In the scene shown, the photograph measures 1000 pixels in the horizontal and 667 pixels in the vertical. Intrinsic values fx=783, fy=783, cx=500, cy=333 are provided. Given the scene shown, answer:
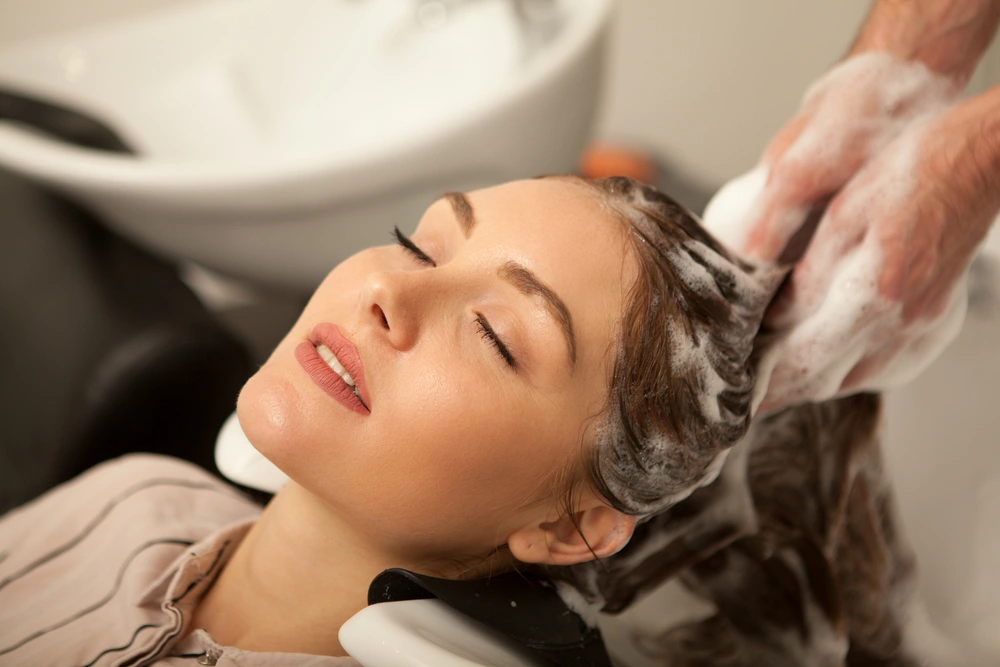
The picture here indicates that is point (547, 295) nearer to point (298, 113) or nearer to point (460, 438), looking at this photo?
point (460, 438)

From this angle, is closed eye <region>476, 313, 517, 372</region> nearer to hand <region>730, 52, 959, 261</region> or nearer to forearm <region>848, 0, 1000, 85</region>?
hand <region>730, 52, 959, 261</region>

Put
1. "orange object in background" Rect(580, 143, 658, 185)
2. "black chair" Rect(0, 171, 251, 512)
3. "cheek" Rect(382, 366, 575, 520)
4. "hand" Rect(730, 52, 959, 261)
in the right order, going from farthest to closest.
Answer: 1. "orange object in background" Rect(580, 143, 658, 185)
2. "black chair" Rect(0, 171, 251, 512)
3. "hand" Rect(730, 52, 959, 261)
4. "cheek" Rect(382, 366, 575, 520)

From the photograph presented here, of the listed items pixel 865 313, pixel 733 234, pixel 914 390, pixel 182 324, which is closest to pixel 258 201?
pixel 182 324

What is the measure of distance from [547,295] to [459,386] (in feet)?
0.40

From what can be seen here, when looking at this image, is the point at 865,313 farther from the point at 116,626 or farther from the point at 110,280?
the point at 110,280

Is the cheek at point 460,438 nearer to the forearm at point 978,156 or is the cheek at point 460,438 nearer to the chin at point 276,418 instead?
the chin at point 276,418

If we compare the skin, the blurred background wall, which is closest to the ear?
the skin

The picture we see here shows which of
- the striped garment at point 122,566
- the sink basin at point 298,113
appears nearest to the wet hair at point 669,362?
the striped garment at point 122,566

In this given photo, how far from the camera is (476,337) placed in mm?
767

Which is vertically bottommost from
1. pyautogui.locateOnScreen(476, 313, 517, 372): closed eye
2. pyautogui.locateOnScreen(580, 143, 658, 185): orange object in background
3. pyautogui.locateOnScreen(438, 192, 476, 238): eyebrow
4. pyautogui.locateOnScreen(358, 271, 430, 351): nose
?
pyautogui.locateOnScreen(580, 143, 658, 185): orange object in background

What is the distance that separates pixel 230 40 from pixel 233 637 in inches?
60.7

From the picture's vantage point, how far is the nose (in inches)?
29.6

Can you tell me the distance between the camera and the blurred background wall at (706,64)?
2.04 meters

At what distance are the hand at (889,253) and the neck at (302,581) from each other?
0.54 meters
